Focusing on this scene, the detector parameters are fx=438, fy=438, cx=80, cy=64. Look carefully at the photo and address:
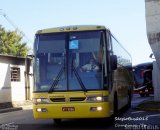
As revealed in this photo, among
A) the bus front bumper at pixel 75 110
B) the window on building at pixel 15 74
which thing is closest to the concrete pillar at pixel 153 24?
the window on building at pixel 15 74

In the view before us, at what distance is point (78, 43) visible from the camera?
14789 millimetres

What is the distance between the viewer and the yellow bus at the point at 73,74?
14.2m

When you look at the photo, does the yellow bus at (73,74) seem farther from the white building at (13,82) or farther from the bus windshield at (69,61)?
the white building at (13,82)

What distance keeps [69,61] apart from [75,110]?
1653 mm

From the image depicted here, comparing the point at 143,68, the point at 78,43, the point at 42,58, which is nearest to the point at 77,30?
the point at 78,43

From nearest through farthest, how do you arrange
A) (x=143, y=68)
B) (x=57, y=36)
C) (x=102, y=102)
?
(x=102, y=102) < (x=57, y=36) < (x=143, y=68)

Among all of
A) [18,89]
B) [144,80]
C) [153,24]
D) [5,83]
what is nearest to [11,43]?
[144,80]

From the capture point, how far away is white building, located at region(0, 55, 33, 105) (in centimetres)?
3325

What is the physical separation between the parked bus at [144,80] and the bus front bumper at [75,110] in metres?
29.1

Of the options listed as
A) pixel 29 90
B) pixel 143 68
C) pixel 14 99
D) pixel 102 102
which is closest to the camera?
pixel 102 102

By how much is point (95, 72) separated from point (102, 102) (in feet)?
3.30

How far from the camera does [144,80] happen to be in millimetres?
43156

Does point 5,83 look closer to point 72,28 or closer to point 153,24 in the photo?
point 153,24

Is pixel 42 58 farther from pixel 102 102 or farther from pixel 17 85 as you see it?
pixel 17 85
